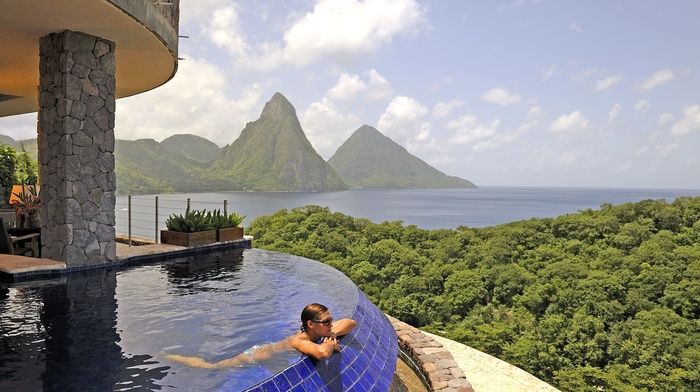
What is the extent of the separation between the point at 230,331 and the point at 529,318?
14.8 m

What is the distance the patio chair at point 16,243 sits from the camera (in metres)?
6.47

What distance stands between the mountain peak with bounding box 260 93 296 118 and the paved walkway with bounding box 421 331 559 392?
13824 centimetres

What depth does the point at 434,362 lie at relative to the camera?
17.4 feet

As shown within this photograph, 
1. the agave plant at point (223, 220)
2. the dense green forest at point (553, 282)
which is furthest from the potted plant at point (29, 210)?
the dense green forest at point (553, 282)

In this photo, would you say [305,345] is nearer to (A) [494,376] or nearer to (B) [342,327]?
(B) [342,327]

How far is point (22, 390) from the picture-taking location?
2.66 metres

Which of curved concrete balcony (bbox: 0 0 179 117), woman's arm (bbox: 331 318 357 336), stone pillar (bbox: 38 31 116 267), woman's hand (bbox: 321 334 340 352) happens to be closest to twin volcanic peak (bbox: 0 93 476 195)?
curved concrete balcony (bbox: 0 0 179 117)

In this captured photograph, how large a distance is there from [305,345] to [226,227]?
592 centimetres

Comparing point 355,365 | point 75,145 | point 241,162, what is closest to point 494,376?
point 355,365

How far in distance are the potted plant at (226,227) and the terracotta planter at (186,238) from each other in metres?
0.28

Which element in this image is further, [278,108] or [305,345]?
[278,108]

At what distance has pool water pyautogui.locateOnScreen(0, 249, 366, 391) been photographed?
2.93 meters

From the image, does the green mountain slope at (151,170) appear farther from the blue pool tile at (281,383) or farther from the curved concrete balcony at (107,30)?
the blue pool tile at (281,383)

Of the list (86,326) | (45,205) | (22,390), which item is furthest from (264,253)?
(22,390)
